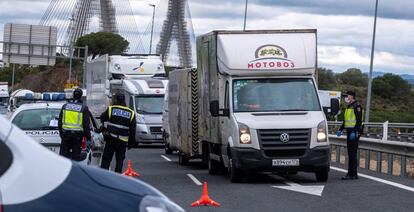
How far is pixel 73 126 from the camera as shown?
15.7 metres

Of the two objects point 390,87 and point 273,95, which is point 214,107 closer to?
point 273,95

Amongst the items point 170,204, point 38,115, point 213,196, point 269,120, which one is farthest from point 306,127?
point 170,204

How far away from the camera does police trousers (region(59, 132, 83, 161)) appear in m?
15.7

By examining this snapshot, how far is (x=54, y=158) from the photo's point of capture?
432cm

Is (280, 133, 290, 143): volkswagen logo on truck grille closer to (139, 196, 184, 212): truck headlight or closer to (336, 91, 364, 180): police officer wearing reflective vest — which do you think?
(336, 91, 364, 180): police officer wearing reflective vest

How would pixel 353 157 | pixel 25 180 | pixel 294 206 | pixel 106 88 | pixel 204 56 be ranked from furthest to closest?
pixel 106 88 → pixel 204 56 → pixel 353 157 → pixel 294 206 → pixel 25 180

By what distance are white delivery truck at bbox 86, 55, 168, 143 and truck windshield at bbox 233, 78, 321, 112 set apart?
15.9 metres

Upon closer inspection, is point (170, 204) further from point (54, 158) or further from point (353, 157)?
point (353, 157)

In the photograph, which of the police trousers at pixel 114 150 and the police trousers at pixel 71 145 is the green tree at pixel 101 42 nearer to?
the police trousers at pixel 114 150

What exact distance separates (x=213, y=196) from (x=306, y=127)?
323 cm

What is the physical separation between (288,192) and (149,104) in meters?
19.5

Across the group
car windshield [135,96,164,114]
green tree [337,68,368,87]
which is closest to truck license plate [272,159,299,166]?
car windshield [135,96,164,114]

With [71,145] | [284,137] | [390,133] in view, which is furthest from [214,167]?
[390,133]

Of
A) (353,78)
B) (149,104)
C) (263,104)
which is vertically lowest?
(149,104)
